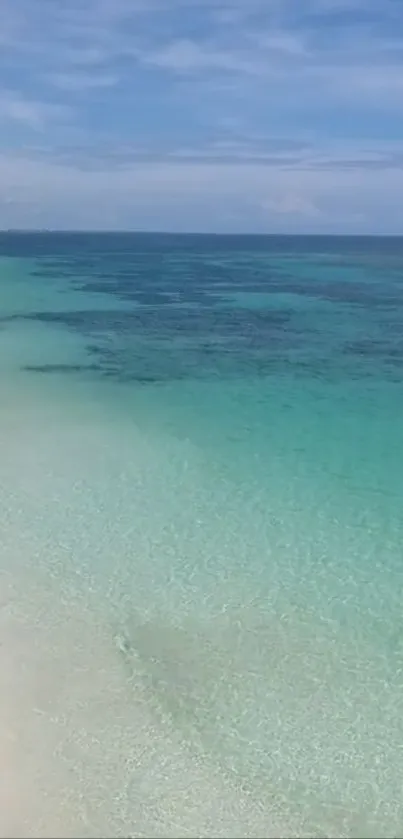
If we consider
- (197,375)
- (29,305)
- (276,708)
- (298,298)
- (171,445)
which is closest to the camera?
(276,708)

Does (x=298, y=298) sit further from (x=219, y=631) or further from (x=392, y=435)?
(x=219, y=631)

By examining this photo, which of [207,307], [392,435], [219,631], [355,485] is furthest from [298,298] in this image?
[219,631]

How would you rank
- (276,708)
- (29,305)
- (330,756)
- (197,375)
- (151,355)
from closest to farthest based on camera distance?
1. (330,756)
2. (276,708)
3. (197,375)
4. (151,355)
5. (29,305)

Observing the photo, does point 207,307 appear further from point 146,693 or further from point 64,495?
point 146,693

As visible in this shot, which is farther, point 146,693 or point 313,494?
point 313,494

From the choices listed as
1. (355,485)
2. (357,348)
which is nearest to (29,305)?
(357,348)

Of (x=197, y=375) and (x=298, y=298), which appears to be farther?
(x=298, y=298)
